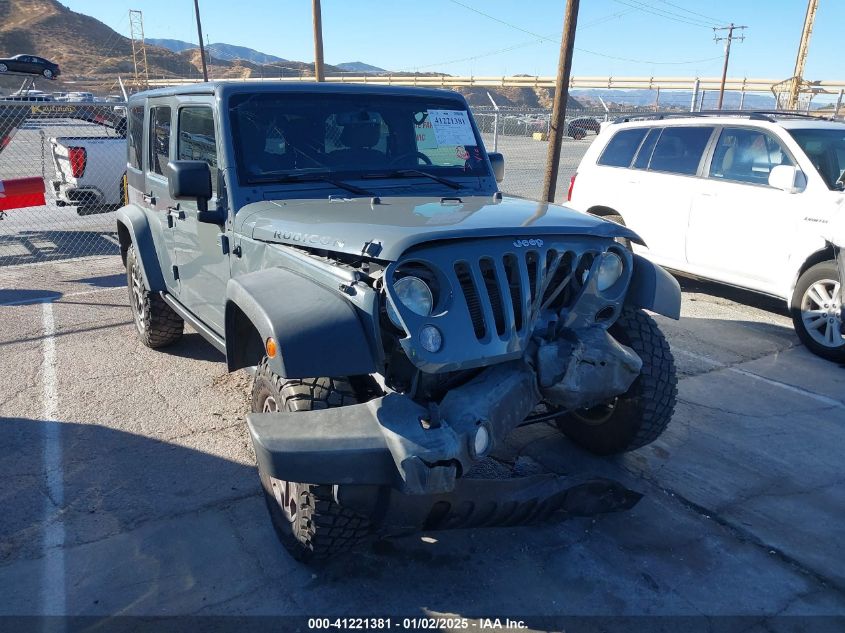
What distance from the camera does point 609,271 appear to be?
3244 mm

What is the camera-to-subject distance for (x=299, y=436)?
2.41 m

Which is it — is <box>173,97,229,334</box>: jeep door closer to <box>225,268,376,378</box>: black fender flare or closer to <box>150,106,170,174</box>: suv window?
<box>150,106,170,174</box>: suv window

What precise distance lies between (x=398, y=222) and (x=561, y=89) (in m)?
7.29

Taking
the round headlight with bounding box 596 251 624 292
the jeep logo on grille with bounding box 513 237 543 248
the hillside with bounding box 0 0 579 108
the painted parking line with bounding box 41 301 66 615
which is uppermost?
the hillside with bounding box 0 0 579 108

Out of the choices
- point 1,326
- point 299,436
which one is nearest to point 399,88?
point 299,436

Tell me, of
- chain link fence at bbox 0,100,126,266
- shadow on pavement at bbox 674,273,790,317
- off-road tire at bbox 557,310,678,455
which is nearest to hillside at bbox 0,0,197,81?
chain link fence at bbox 0,100,126,266

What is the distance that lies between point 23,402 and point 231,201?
7.42 feet

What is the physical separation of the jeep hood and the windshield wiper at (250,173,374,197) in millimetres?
183

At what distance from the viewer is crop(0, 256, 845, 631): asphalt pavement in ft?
9.20

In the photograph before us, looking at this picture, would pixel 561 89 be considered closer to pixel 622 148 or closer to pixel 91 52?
pixel 622 148

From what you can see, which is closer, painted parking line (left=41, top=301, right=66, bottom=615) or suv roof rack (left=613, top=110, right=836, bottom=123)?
painted parking line (left=41, top=301, right=66, bottom=615)

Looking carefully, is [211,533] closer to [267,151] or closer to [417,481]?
[417,481]

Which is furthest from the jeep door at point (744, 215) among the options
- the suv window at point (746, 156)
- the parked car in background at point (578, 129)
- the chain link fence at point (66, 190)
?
the parked car in background at point (578, 129)

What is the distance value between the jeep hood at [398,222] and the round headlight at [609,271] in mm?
128
